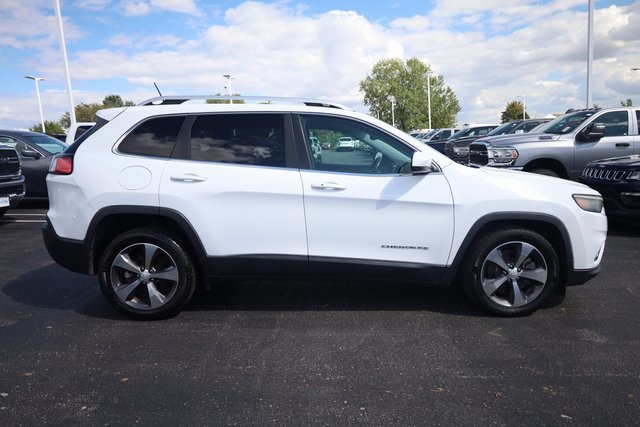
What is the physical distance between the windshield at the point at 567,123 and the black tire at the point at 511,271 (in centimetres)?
584

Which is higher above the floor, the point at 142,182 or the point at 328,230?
the point at 142,182

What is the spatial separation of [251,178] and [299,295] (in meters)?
1.36

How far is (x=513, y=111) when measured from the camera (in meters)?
85.8

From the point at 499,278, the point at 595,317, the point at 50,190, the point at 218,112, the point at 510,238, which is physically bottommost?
the point at 595,317

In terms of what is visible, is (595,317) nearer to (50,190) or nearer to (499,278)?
(499,278)

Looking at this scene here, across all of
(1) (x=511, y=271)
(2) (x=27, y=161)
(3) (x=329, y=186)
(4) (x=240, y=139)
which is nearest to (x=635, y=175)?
(1) (x=511, y=271)

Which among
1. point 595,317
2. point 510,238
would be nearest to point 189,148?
point 510,238

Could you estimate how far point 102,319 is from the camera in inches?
161

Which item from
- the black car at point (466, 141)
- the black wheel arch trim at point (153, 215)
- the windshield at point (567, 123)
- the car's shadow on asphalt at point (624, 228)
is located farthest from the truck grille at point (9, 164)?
the black car at point (466, 141)

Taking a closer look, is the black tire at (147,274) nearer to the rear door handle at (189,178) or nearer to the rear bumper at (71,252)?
the rear bumper at (71,252)

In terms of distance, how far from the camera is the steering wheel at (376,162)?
3.86 metres

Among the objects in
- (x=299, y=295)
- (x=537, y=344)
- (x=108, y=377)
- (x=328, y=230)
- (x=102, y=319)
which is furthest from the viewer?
(x=299, y=295)

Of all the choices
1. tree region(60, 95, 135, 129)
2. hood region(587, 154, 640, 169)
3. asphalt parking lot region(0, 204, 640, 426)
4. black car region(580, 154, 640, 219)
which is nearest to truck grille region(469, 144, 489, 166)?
hood region(587, 154, 640, 169)

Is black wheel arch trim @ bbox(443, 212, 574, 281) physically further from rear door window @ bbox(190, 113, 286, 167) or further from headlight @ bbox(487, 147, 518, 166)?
headlight @ bbox(487, 147, 518, 166)
